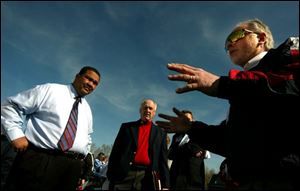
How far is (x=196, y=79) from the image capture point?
50.8 inches

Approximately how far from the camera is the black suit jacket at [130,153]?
15.1ft

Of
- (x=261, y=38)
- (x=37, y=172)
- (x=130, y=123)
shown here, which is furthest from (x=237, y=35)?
(x=130, y=123)

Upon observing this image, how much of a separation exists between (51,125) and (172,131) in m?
2.46

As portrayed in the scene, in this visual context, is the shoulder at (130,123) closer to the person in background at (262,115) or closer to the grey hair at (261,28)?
the grey hair at (261,28)

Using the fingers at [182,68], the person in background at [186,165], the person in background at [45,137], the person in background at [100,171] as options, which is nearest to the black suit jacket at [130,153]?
the person in background at [45,137]

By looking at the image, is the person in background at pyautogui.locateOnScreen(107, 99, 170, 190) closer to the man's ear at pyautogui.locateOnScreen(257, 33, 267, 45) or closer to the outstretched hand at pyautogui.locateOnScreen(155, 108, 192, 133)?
the outstretched hand at pyautogui.locateOnScreen(155, 108, 192, 133)

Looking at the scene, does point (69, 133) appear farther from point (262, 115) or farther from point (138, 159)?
point (262, 115)

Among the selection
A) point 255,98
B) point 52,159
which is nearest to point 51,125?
point 52,159

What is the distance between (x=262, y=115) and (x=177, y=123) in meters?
0.73

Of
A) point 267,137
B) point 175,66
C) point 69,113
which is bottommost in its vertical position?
point 267,137

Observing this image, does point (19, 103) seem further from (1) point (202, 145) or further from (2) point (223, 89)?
(2) point (223, 89)

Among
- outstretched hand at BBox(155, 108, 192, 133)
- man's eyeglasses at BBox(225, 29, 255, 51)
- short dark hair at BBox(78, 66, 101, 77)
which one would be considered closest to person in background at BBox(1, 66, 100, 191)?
short dark hair at BBox(78, 66, 101, 77)

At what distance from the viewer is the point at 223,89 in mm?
1256

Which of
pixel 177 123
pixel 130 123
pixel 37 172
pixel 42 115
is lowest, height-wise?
pixel 37 172
